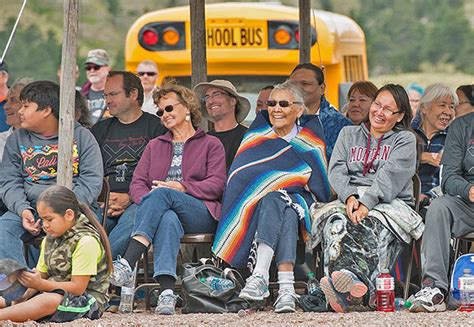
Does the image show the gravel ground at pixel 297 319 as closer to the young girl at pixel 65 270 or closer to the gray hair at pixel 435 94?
the young girl at pixel 65 270

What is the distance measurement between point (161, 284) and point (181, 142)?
1093 mm

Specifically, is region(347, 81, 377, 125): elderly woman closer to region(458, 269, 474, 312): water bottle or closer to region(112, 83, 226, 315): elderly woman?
region(112, 83, 226, 315): elderly woman

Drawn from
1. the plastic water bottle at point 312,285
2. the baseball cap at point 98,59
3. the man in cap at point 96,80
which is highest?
the baseball cap at point 98,59

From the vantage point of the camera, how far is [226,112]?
10.0 m

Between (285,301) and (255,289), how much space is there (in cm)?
20

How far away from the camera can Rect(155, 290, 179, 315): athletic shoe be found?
→ 871cm

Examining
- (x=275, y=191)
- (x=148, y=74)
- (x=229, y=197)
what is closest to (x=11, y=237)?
(x=229, y=197)

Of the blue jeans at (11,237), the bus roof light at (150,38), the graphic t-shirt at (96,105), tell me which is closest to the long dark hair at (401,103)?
the blue jeans at (11,237)

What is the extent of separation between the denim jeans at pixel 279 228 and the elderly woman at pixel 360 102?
1.80 m

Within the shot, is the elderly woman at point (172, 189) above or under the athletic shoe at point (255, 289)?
above

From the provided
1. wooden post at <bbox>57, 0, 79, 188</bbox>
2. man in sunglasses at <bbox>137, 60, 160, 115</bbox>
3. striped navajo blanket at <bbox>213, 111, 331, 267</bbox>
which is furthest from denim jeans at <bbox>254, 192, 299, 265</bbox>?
man in sunglasses at <bbox>137, 60, 160, 115</bbox>

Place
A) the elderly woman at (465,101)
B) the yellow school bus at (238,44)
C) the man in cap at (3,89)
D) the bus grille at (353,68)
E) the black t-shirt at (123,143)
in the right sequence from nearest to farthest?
the black t-shirt at (123,143) < the elderly woman at (465,101) < the man in cap at (3,89) < the yellow school bus at (238,44) < the bus grille at (353,68)

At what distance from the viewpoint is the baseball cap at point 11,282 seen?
8141 millimetres

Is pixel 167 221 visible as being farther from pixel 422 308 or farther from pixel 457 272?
pixel 457 272
